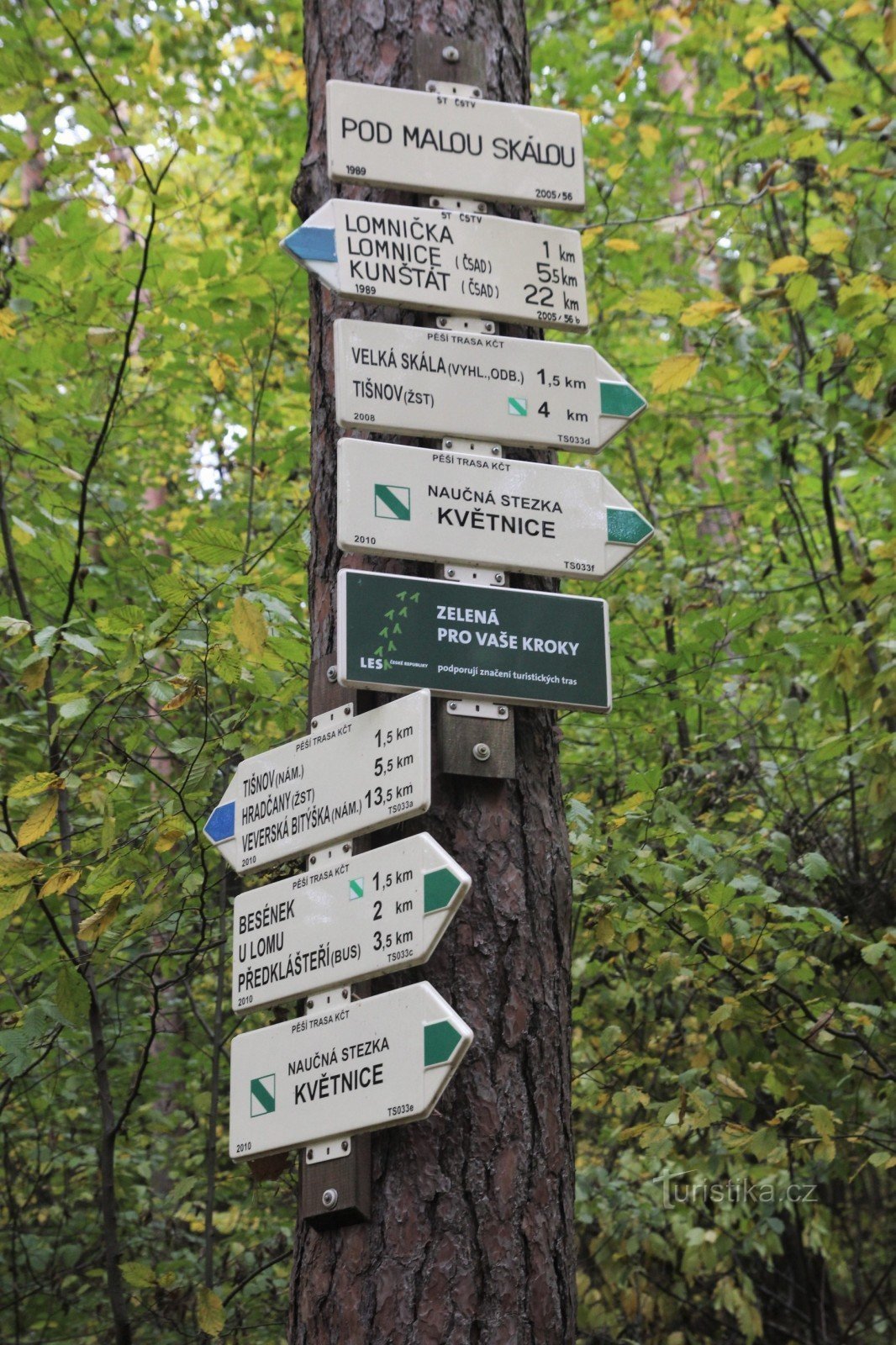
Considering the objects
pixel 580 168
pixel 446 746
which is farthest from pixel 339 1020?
pixel 580 168

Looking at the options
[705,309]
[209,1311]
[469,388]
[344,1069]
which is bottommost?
[209,1311]

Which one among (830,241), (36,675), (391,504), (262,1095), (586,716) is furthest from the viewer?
(586,716)

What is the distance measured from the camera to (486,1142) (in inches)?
78.3

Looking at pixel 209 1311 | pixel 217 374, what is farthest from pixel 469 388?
pixel 217 374

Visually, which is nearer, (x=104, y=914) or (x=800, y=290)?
(x=104, y=914)

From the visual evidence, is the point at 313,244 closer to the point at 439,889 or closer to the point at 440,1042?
the point at 439,889

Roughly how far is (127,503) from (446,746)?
13.0 feet

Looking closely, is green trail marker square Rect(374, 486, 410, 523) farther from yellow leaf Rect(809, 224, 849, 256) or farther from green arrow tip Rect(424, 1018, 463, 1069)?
yellow leaf Rect(809, 224, 849, 256)

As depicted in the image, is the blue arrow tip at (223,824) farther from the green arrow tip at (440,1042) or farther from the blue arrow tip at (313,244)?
the blue arrow tip at (313,244)

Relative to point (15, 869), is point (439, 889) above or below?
below

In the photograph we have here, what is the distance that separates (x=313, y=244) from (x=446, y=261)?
25cm

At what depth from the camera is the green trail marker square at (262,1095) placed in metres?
2.09

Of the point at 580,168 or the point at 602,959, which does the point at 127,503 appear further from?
the point at 580,168
